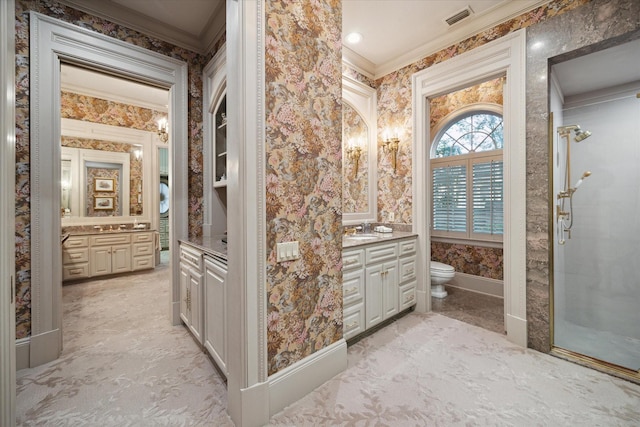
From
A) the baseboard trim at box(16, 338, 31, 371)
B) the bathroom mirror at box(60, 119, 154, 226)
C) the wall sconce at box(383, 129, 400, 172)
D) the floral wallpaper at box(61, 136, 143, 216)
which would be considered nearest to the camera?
the baseboard trim at box(16, 338, 31, 371)

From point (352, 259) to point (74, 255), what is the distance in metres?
4.70

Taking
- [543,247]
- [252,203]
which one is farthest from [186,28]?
[543,247]

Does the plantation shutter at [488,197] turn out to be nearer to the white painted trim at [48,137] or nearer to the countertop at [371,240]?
the countertop at [371,240]

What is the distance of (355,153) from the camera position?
3.46m

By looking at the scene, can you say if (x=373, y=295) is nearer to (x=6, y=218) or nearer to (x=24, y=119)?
(x=6, y=218)

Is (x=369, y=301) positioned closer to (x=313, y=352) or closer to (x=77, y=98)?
(x=313, y=352)

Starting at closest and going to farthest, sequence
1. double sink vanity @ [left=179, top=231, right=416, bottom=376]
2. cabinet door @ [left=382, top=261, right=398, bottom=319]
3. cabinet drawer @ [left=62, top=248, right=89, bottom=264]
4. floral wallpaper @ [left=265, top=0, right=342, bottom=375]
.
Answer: floral wallpaper @ [left=265, top=0, right=342, bottom=375] → double sink vanity @ [left=179, top=231, right=416, bottom=376] → cabinet door @ [left=382, top=261, right=398, bottom=319] → cabinet drawer @ [left=62, top=248, right=89, bottom=264]

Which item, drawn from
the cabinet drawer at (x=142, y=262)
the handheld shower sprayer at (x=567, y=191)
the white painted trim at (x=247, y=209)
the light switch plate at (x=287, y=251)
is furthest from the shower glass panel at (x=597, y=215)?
the cabinet drawer at (x=142, y=262)

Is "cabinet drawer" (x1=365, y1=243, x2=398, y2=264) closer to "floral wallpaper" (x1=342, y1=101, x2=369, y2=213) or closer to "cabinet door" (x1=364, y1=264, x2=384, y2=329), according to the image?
"cabinet door" (x1=364, y1=264, x2=384, y2=329)

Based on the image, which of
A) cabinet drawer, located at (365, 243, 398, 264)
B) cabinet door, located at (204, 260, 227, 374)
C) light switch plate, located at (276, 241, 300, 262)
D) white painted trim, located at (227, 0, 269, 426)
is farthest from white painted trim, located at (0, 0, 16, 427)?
cabinet drawer, located at (365, 243, 398, 264)

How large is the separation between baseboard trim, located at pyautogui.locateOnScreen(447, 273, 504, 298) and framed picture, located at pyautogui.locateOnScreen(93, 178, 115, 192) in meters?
6.22

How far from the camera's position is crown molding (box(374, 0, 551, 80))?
8.05 feet

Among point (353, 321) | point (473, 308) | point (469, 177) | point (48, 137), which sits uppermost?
point (48, 137)

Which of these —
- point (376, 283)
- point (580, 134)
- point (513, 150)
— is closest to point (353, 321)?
point (376, 283)
